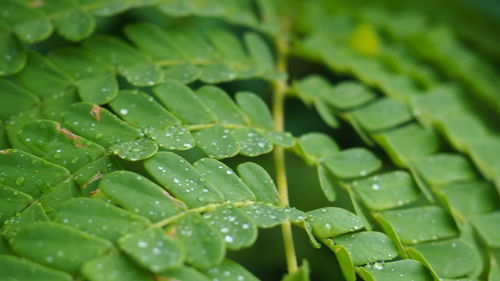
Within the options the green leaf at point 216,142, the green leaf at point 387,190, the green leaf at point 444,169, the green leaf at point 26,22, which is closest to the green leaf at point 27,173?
the green leaf at point 216,142

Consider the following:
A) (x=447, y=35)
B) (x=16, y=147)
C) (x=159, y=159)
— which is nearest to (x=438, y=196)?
(x=159, y=159)

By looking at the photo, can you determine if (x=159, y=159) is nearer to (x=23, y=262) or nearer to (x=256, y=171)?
(x=256, y=171)

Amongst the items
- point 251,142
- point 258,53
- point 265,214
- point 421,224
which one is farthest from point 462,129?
point 265,214

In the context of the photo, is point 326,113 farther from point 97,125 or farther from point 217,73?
point 97,125

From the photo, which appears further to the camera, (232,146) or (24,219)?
(232,146)

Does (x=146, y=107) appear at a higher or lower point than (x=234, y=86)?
higher
